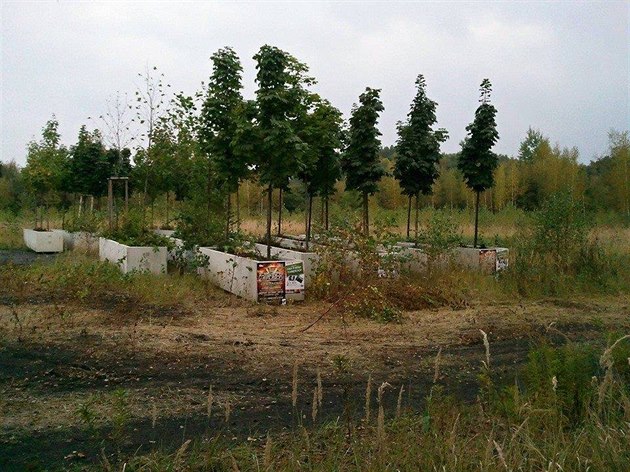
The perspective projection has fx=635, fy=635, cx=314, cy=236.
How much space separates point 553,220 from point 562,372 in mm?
10982

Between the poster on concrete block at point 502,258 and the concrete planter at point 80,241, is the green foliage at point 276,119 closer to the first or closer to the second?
the poster on concrete block at point 502,258

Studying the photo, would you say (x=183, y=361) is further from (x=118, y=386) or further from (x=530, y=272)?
(x=530, y=272)

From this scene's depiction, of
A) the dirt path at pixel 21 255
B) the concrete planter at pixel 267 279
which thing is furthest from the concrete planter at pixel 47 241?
the concrete planter at pixel 267 279

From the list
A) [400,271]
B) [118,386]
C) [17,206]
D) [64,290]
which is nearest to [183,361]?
[118,386]

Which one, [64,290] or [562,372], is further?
[64,290]

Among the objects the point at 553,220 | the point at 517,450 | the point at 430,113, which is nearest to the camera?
the point at 517,450

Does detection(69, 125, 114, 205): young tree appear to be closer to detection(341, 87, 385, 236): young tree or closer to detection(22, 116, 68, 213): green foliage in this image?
detection(22, 116, 68, 213): green foliage

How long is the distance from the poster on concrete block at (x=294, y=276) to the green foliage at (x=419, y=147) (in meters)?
8.06

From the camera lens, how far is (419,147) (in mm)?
20422

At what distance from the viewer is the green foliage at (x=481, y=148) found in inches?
769

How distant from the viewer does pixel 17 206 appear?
4059 centimetres

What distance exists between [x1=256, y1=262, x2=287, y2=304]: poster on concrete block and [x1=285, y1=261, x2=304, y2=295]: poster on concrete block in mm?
113

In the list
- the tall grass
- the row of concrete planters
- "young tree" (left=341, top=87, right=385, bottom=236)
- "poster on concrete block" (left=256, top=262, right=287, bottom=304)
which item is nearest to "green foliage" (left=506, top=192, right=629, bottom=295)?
the row of concrete planters

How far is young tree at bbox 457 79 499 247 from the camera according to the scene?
19547 millimetres
